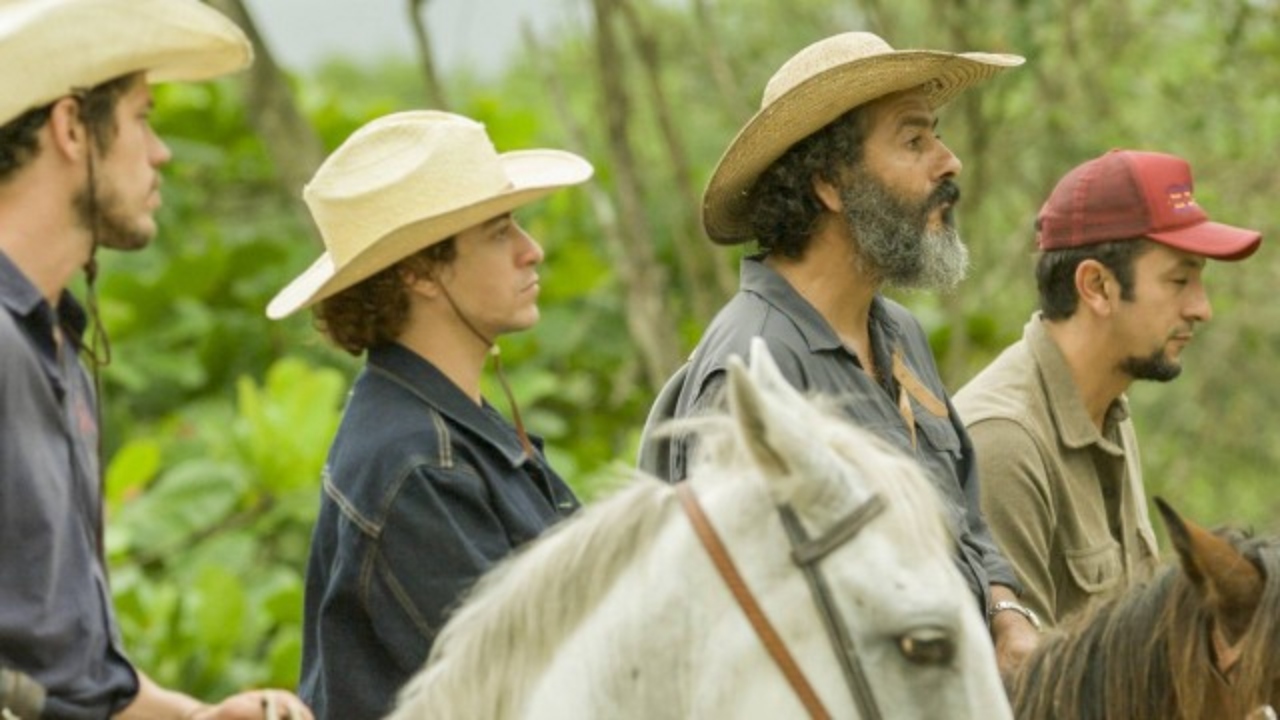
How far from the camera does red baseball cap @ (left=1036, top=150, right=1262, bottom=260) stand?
582 centimetres

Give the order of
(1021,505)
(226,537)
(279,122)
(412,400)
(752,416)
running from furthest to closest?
(226,537), (279,122), (1021,505), (412,400), (752,416)

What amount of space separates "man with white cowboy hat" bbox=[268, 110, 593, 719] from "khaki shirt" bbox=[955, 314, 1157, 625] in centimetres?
141

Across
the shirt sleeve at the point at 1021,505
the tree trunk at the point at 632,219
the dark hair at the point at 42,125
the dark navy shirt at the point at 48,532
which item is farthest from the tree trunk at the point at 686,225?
the dark navy shirt at the point at 48,532

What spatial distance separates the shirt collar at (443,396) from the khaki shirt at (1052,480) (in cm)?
161

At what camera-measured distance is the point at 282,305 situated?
4.61 m

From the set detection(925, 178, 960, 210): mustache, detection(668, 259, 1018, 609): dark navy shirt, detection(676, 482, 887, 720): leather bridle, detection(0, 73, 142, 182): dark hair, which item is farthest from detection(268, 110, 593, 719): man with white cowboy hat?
detection(925, 178, 960, 210): mustache

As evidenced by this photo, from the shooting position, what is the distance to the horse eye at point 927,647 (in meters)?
3.29

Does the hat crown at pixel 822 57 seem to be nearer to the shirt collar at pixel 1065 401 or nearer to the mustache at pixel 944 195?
the mustache at pixel 944 195

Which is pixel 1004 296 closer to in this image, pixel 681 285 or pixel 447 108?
pixel 681 285

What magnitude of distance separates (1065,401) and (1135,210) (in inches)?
19.5

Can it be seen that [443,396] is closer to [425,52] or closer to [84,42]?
[84,42]

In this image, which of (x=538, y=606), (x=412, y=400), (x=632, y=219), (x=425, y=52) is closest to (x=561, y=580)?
(x=538, y=606)

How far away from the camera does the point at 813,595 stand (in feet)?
10.9

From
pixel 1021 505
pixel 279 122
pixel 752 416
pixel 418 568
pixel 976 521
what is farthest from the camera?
pixel 279 122
